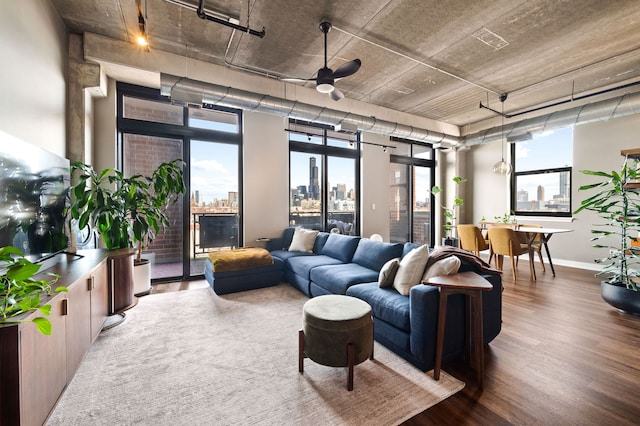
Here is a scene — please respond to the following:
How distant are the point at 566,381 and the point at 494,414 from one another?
0.77 m

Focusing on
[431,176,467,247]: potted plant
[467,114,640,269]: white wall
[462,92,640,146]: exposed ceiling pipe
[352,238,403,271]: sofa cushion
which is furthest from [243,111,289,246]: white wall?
[467,114,640,269]: white wall

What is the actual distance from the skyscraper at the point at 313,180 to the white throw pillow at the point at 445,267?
391 cm

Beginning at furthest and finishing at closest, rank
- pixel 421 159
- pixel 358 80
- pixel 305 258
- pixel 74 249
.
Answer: pixel 421 159
pixel 358 80
pixel 305 258
pixel 74 249

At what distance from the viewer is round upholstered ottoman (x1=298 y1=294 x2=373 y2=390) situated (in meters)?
Result: 1.95

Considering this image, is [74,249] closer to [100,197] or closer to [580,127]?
[100,197]

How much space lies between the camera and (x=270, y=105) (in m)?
4.43

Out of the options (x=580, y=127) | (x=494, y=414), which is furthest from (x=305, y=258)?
(x=580, y=127)

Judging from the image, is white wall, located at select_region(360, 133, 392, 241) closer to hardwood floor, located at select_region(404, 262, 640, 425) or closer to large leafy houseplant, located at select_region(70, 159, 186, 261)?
hardwood floor, located at select_region(404, 262, 640, 425)

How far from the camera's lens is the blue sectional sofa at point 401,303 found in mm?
2070

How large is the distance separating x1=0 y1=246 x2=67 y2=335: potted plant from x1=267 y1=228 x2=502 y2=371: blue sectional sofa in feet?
7.05

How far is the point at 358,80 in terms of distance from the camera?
4836 millimetres

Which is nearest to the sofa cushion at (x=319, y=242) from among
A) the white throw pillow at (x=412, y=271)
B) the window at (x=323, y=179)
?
the window at (x=323, y=179)

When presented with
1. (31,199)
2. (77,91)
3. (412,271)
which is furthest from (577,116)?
(77,91)

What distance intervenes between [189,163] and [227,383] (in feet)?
12.6
